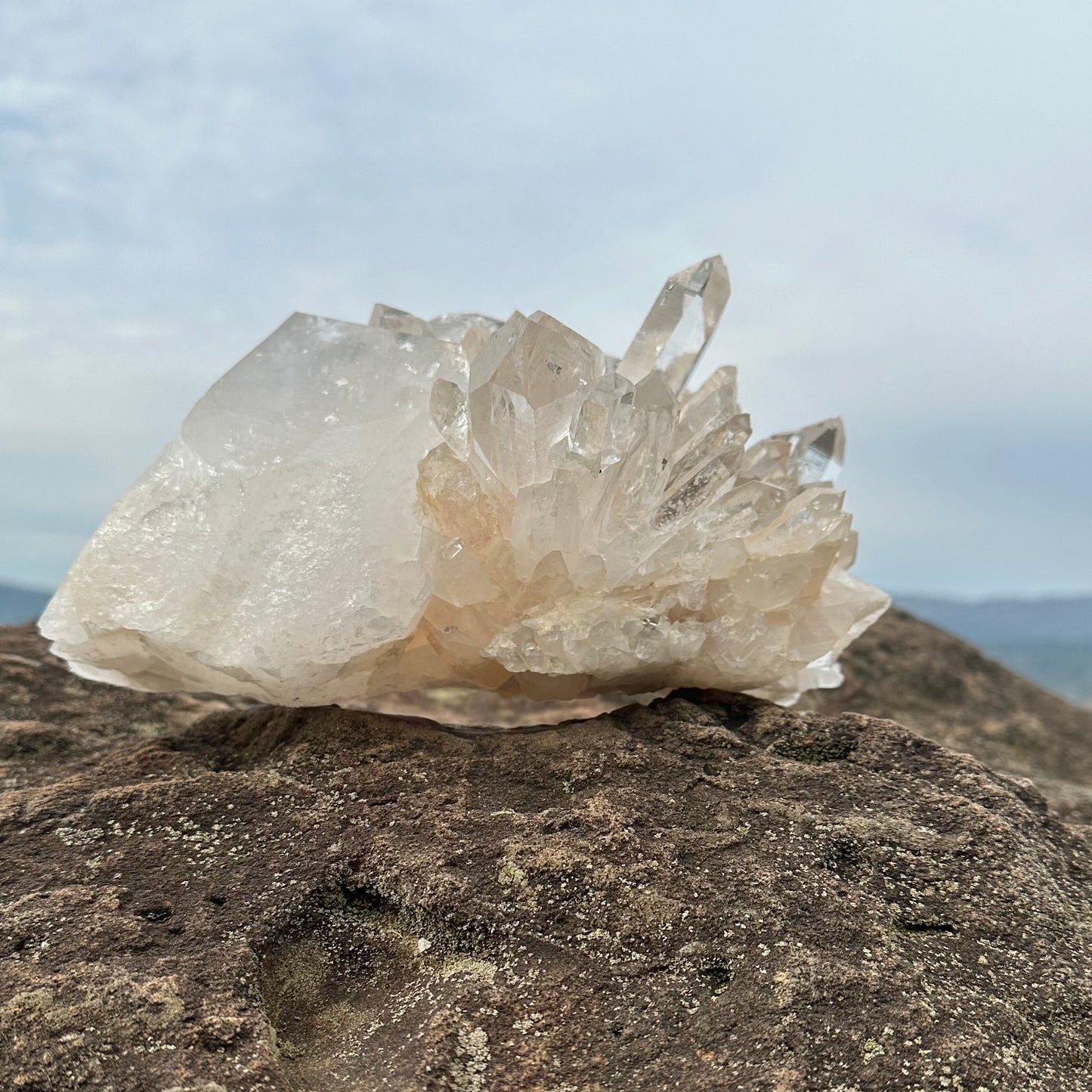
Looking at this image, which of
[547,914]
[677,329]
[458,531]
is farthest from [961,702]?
[547,914]

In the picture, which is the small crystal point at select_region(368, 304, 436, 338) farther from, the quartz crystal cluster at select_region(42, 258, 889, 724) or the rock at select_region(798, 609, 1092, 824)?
the rock at select_region(798, 609, 1092, 824)

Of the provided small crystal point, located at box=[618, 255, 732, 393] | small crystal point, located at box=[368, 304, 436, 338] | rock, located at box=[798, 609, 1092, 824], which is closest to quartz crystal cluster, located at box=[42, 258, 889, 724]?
small crystal point, located at box=[618, 255, 732, 393]

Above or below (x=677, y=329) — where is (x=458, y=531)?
below

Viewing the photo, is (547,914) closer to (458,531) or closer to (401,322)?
(458,531)

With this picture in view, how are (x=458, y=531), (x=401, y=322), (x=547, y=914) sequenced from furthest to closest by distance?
(x=401, y=322) → (x=458, y=531) → (x=547, y=914)

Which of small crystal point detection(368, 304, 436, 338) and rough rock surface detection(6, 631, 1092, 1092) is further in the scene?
small crystal point detection(368, 304, 436, 338)

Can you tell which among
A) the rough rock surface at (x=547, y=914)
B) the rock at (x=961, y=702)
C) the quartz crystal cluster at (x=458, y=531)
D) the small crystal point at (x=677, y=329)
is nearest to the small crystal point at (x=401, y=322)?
the quartz crystal cluster at (x=458, y=531)
